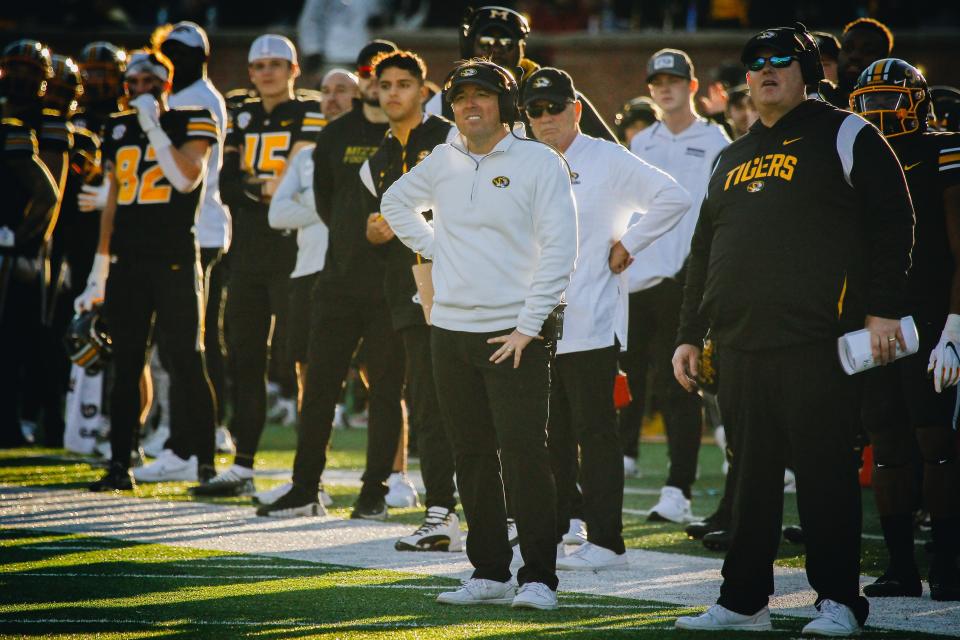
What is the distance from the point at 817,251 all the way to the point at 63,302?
28.8ft

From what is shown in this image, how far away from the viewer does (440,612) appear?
5.57 m

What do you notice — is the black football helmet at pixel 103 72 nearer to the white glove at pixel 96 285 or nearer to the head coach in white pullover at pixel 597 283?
the white glove at pixel 96 285

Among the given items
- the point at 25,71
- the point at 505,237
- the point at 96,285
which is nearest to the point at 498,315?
the point at 505,237

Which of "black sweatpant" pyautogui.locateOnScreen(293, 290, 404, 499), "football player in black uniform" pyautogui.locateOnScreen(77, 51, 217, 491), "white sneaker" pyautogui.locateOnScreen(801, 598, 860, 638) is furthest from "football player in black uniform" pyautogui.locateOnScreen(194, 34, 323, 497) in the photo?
"white sneaker" pyautogui.locateOnScreen(801, 598, 860, 638)

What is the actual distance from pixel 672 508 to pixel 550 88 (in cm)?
288

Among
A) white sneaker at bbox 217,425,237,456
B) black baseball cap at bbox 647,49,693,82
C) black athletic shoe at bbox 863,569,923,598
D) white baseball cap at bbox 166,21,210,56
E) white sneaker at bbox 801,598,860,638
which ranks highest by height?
white baseball cap at bbox 166,21,210,56

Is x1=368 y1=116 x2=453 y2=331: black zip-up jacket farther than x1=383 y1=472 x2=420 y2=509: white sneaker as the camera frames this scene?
No

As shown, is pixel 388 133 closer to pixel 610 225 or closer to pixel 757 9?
pixel 610 225

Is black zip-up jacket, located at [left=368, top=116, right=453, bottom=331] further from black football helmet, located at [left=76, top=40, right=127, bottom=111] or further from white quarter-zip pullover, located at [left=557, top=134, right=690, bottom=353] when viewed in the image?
black football helmet, located at [left=76, top=40, right=127, bottom=111]

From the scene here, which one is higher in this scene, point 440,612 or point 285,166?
point 285,166

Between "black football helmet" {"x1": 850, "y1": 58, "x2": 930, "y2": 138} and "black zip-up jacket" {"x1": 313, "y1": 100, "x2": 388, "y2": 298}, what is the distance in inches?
112

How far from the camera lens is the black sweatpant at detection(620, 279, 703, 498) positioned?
860cm

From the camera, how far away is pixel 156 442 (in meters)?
11.3

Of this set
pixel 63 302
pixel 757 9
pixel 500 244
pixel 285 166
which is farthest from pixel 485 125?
pixel 757 9
